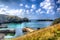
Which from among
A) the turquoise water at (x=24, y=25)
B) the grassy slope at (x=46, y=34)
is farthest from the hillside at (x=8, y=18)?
the grassy slope at (x=46, y=34)

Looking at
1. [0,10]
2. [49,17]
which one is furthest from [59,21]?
[0,10]

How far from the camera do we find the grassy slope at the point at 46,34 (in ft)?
7.69

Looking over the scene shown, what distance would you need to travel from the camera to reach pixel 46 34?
93.4 inches

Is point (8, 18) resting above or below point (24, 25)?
above

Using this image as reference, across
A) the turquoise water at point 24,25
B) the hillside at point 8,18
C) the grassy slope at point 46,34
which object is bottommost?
the grassy slope at point 46,34

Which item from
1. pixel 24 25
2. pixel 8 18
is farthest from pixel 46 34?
pixel 8 18

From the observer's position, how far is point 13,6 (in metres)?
2.48

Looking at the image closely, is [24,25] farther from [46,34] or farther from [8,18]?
[46,34]

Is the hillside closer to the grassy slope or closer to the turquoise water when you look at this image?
the turquoise water

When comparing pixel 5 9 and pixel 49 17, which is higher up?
pixel 5 9

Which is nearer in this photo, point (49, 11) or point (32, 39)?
point (32, 39)

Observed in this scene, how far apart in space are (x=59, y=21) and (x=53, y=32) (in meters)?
0.24

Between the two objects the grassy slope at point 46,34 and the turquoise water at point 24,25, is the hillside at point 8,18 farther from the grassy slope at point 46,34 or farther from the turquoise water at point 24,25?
the grassy slope at point 46,34

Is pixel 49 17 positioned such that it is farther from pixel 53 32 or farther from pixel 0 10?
pixel 0 10
